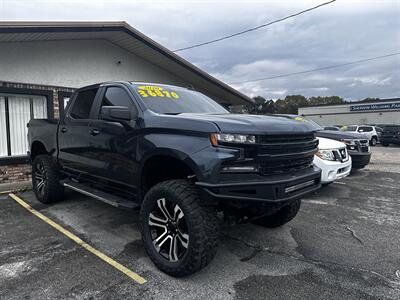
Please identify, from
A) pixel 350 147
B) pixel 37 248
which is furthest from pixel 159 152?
pixel 350 147

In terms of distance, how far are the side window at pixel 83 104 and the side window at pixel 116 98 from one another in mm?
405

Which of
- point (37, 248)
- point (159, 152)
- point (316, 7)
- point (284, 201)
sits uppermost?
point (316, 7)

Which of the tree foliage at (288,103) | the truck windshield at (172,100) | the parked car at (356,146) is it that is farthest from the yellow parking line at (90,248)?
the tree foliage at (288,103)

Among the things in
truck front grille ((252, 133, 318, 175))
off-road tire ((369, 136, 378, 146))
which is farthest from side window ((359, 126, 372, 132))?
truck front grille ((252, 133, 318, 175))

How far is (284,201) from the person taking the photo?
117 inches

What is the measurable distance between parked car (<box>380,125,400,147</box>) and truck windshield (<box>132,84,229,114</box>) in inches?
902

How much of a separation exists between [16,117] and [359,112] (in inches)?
1954

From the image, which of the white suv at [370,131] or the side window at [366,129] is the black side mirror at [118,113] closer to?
the white suv at [370,131]

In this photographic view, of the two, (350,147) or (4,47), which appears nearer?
(4,47)

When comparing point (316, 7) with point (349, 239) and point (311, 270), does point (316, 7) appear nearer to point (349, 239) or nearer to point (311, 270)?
point (349, 239)

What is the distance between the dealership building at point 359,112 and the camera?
146 feet

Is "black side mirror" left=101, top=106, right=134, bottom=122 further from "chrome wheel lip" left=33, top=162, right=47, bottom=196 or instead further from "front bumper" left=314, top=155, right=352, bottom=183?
"front bumper" left=314, top=155, right=352, bottom=183

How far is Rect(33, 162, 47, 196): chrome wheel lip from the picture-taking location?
587 cm

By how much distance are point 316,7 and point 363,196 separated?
8.20m
